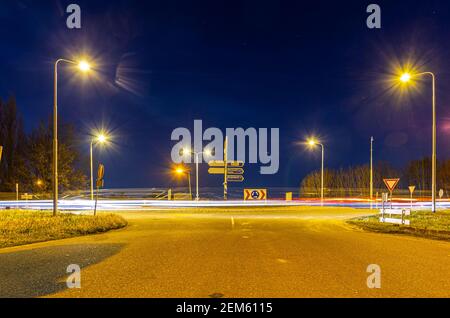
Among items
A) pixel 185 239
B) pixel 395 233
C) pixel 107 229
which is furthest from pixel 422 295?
pixel 107 229

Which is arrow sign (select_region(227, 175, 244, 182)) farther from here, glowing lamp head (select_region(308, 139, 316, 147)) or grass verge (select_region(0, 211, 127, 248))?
grass verge (select_region(0, 211, 127, 248))

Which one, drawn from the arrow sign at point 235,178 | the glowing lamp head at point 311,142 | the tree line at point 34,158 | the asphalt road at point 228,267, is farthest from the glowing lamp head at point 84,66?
the tree line at point 34,158

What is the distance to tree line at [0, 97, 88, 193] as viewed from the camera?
58.2 m

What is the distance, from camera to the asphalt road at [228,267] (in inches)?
279

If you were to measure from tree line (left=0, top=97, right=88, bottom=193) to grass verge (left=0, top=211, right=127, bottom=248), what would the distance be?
41.5 metres

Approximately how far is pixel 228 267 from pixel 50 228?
1046 centimetres

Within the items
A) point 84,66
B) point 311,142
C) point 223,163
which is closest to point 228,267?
point 84,66

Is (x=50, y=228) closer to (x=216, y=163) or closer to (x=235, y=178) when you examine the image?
(x=216, y=163)

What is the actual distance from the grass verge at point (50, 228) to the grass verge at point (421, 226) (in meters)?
12.2

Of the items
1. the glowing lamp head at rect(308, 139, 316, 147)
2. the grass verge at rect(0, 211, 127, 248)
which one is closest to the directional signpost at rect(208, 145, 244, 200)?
the glowing lamp head at rect(308, 139, 316, 147)

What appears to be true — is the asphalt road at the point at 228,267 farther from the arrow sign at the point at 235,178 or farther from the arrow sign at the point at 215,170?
the arrow sign at the point at 215,170
